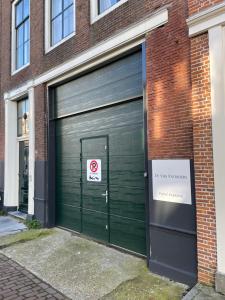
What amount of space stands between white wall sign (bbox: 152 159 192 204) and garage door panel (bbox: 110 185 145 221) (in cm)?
75

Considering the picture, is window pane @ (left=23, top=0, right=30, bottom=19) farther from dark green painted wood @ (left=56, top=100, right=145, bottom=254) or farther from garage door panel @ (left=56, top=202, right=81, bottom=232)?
garage door panel @ (left=56, top=202, right=81, bottom=232)

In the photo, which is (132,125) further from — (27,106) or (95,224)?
(27,106)

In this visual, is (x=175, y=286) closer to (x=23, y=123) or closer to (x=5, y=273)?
(x=5, y=273)

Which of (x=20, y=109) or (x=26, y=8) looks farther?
(x=20, y=109)

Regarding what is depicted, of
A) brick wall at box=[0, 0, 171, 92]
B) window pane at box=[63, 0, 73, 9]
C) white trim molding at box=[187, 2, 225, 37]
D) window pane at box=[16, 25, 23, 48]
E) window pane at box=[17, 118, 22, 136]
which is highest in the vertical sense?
window pane at box=[16, 25, 23, 48]

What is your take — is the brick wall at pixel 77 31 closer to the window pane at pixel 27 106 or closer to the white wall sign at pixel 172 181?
the window pane at pixel 27 106

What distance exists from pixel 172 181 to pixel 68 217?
159 inches

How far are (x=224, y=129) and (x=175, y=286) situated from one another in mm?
2495

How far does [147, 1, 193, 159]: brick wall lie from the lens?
4.86 metres

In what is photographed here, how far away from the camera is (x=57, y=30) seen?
8719 mm

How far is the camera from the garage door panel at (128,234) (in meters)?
5.83

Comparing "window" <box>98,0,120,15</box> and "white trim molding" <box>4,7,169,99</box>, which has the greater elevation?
"window" <box>98,0,120,15</box>

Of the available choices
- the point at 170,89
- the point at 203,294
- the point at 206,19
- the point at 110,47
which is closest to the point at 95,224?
the point at 203,294

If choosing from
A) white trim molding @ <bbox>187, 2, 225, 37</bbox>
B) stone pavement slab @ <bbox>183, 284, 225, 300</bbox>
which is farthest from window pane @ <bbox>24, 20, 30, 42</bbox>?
stone pavement slab @ <bbox>183, 284, 225, 300</bbox>
